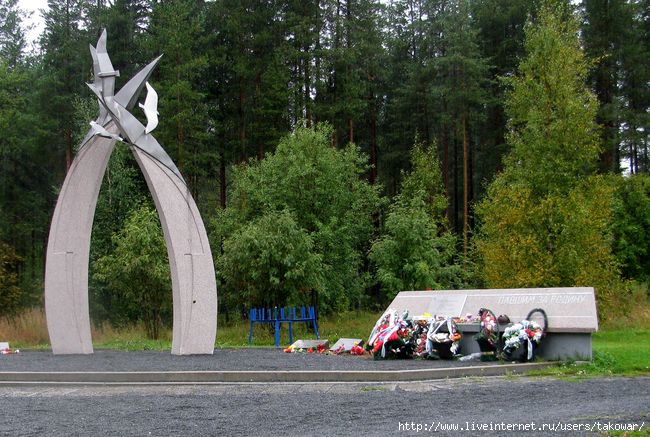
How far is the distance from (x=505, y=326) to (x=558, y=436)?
6.50 metres

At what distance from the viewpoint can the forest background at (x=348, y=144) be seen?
20781 millimetres

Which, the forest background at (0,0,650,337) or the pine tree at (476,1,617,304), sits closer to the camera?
the pine tree at (476,1,617,304)

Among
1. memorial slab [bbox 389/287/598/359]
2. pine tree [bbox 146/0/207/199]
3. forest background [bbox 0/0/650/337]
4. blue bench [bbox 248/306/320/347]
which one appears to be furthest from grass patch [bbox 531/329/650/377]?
pine tree [bbox 146/0/207/199]

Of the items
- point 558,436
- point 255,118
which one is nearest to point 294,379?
point 558,436

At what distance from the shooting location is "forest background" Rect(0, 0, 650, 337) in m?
20.8

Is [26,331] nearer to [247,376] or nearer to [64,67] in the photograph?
[247,376]

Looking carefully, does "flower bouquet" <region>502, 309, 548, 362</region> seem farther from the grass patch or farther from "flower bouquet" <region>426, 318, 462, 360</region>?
"flower bouquet" <region>426, 318, 462, 360</region>

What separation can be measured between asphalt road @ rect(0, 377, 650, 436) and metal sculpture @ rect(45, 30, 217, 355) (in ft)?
11.9

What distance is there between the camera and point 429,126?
122 ft

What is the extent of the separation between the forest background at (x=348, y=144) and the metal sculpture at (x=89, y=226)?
22.0ft

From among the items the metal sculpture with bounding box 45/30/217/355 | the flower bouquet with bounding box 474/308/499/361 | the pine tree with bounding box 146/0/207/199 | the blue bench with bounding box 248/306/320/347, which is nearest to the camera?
the flower bouquet with bounding box 474/308/499/361

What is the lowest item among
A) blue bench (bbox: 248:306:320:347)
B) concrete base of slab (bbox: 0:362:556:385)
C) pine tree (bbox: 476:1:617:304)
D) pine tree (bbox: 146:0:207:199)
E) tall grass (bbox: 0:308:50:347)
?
tall grass (bbox: 0:308:50:347)

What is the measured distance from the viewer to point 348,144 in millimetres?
28562

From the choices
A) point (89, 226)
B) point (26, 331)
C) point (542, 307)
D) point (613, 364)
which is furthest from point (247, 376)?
point (26, 331)
